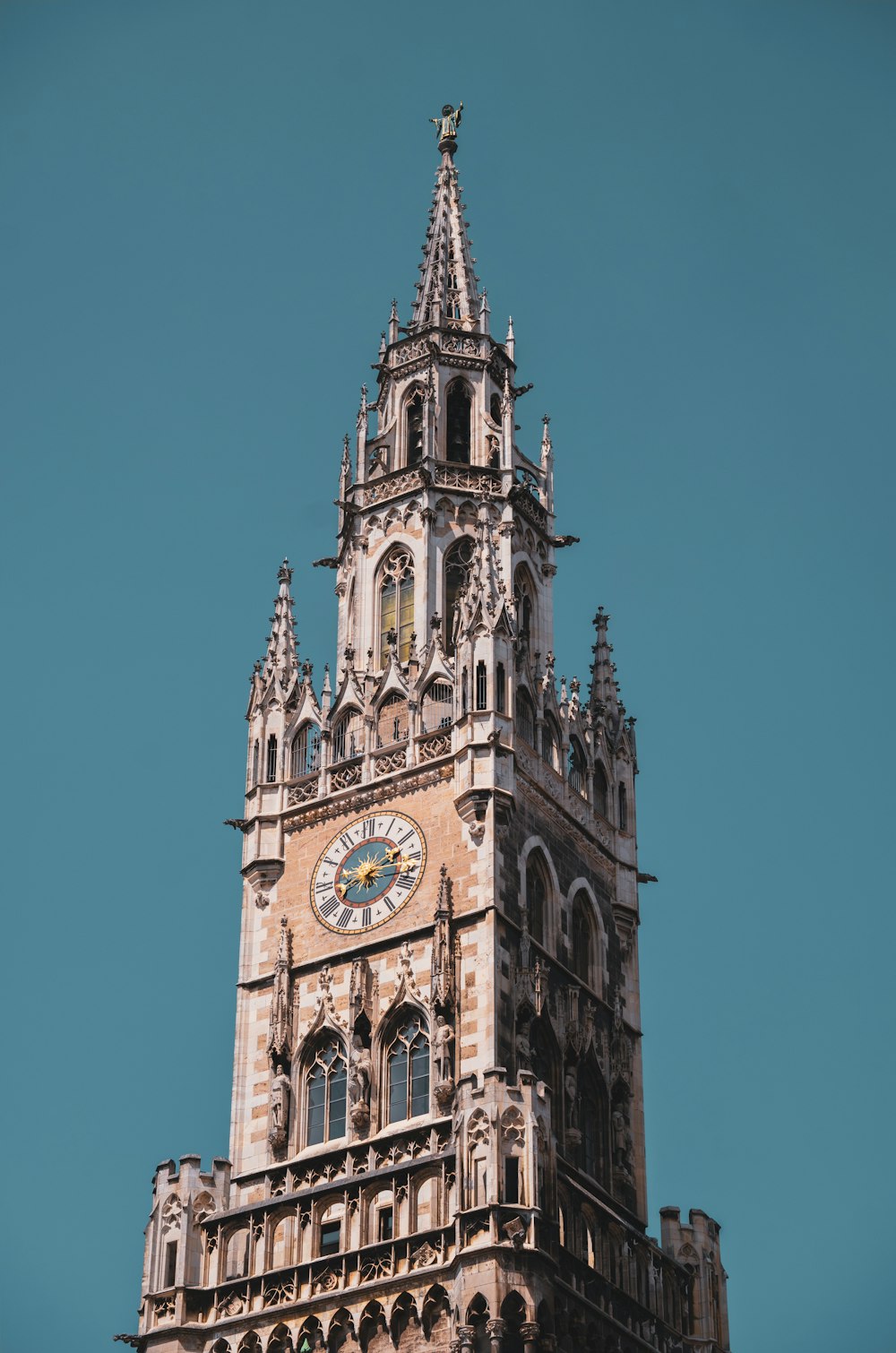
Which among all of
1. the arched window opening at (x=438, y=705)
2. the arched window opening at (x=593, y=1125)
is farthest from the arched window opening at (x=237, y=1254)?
the arched window opening at (x=438, y=705)

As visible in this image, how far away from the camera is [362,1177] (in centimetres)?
6912

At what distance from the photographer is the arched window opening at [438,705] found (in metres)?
77.8

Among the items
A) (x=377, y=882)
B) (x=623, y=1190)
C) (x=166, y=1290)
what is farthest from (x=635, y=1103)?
(x=166, y=1290)

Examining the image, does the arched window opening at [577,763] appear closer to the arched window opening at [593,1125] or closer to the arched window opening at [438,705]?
the arched window opening at [438,705]

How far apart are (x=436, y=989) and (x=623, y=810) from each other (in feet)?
38.6

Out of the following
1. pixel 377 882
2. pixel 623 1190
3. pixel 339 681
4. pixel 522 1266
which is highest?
pixel 339 681

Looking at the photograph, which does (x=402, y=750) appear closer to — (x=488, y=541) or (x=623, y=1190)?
(x=488, y=541)

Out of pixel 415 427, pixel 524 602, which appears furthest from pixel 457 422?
pixel 524 602

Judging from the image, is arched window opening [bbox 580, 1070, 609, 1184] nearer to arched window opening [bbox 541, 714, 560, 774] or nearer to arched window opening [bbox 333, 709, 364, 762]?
arched window opening [bbox 541, 714, 560, 774]

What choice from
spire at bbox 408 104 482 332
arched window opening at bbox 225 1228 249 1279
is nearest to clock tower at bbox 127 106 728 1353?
arched window opening at bbox 225 1228 249 1279

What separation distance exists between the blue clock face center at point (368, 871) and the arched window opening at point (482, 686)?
166 inches

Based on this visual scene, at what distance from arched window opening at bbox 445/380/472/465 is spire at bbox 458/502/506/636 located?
214 inches

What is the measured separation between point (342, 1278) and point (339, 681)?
1819cm

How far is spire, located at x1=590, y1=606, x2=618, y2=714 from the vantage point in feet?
271
